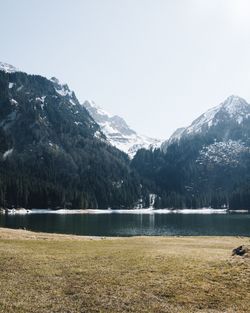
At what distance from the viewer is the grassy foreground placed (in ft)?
104

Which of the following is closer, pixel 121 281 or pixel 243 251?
pixel 121 281

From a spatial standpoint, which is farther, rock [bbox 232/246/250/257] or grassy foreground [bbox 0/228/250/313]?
rock [bbox 232/246/250/257]

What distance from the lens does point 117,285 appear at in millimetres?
36094

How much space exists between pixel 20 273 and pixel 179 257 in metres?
A: 17.7

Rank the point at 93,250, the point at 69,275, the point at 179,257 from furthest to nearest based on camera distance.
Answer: the point at 93,250 → the point at 179,257 → the point at 69,275

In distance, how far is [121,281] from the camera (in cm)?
3712

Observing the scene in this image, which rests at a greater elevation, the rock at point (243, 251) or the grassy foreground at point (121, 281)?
the rock at point (243, 251)

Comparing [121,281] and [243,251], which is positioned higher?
[243,251]

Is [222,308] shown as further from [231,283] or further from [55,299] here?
[55,299]

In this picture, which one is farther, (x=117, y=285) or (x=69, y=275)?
(x=69, y=275)

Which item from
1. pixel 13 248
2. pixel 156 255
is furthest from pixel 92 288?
pixel 13 248

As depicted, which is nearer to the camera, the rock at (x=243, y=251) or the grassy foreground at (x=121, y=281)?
the grassy foreground at (x=121, y=281)

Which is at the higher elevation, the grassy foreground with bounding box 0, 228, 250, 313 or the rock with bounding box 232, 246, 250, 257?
the rock with bounding box 232, 246, 250, 257

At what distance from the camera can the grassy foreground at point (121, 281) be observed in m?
31.8
